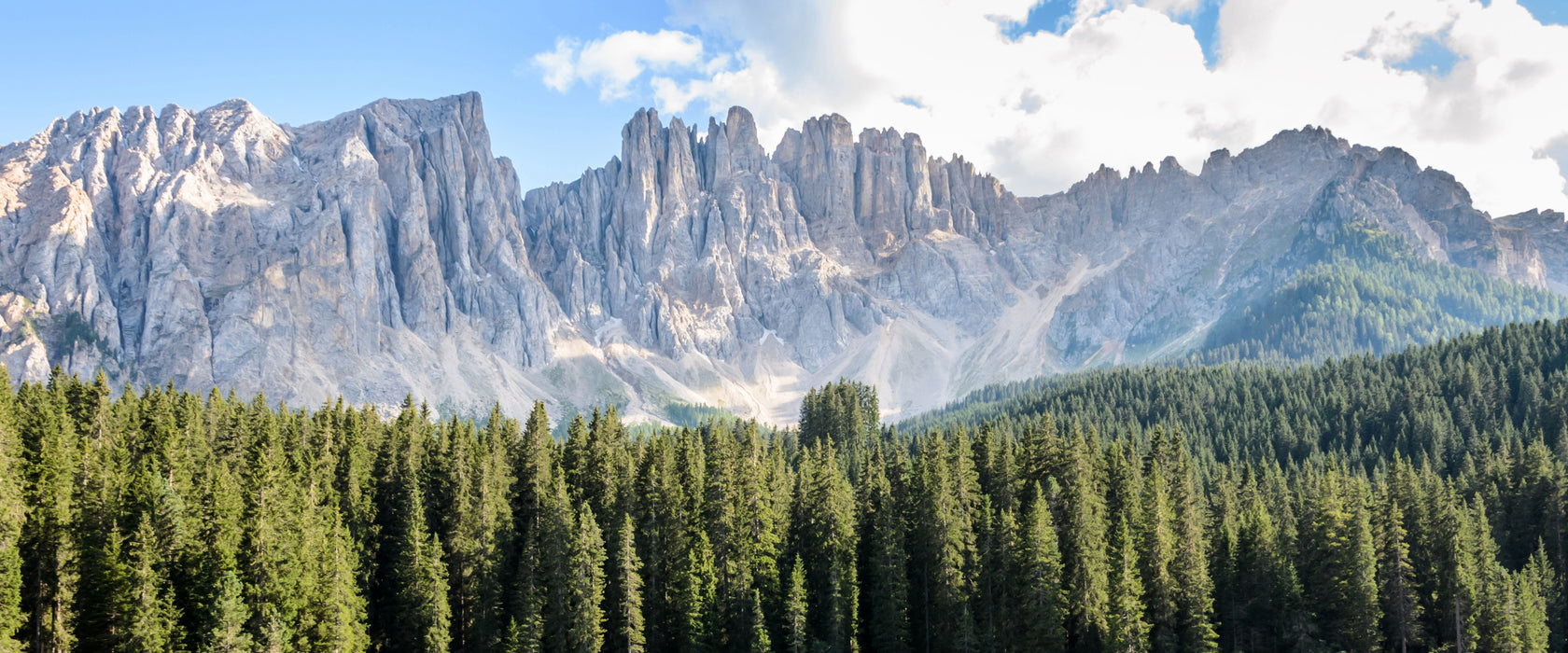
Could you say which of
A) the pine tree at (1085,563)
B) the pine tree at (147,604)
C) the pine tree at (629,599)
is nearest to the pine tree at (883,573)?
the pine tree at (1085,563)

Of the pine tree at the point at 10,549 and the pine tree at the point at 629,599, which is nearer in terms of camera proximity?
the pine tree at the point at 10,549

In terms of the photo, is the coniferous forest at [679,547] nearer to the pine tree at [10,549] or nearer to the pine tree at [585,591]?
the pine tree at [585,591]

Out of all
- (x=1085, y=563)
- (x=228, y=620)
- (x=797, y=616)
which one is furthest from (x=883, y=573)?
(x=228, y=620)

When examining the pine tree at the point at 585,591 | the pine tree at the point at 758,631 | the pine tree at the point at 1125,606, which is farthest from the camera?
the pine tree at the point at 758,631

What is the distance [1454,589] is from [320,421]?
82.2 metres

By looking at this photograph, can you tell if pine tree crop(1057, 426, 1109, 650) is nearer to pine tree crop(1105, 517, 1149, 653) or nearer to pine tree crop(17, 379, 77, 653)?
pine tree crop(1105, 517, 1149, 653)

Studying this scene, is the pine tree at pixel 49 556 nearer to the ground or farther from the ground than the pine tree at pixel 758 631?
farther from the ground

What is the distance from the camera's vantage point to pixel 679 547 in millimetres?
69875

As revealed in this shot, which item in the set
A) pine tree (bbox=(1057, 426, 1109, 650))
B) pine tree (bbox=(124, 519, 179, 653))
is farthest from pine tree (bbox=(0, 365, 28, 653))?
pine tree (bbox=(1057, 426, 1109, 650))

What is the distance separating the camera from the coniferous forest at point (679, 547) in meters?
52.6

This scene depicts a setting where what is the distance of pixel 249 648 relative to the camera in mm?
51812

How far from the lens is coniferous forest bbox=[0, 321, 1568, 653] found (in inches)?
2069

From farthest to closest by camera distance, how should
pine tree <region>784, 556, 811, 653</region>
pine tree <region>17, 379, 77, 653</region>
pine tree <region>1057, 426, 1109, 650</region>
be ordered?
1. pine tree <region>784, 556, 811, 653</region>
2. pine tree <region>1057, 426, 1109, 650</region>
3. pine tree <region>17, 379, 77, 653</region>

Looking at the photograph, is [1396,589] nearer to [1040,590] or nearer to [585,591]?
[1040,590]
